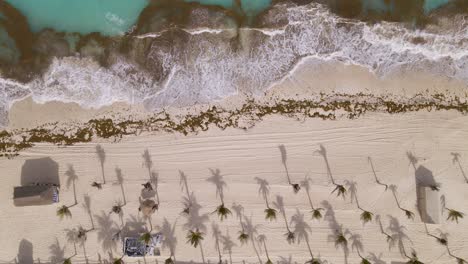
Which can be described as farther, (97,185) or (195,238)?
(97,185)

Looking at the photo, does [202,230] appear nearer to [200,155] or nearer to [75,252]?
[200,155]

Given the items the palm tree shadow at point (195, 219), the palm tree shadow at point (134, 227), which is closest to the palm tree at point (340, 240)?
the palm tree shadow at point (195, 219)

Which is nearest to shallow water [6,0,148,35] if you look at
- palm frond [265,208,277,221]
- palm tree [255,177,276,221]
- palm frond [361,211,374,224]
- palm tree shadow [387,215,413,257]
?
palm tree [255,177,276,221]

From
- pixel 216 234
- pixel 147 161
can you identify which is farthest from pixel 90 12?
pixel 216 234

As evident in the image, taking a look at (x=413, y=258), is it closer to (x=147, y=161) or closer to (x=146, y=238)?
(x=146, y=238)

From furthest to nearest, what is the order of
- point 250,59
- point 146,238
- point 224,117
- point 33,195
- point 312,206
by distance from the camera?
1. point 250,59
2. point 224,117
3. point 312,206
4. point 146,238
5. point 33,195

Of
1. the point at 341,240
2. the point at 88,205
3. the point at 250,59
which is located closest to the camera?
the point at 341,240

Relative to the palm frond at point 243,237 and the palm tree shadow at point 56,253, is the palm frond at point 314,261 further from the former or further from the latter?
the palm tree shadow at point 56,253
